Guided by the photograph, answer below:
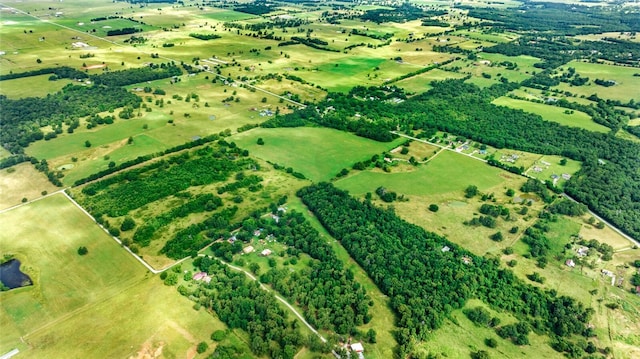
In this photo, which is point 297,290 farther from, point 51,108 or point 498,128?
point 51,108

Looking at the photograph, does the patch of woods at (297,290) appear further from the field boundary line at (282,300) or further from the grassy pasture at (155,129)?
the grassy pasture at (155,129)

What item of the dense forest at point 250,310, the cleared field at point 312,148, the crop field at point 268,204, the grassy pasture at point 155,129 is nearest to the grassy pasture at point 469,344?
the crop field at point 268,204

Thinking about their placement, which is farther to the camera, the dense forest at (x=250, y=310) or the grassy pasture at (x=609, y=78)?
the grassy pasture at (x=609, y=78)

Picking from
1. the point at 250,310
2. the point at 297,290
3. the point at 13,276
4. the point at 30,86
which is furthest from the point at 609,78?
the point at 30,86

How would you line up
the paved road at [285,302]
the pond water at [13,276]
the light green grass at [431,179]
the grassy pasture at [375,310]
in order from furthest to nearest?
1. the light green grass at [431,179]
2. the pond water at [13,276]
3. the paved road at [285,302]
4. the grassy pasture at [375,310]

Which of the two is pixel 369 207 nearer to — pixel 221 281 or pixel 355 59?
pixel 221 281

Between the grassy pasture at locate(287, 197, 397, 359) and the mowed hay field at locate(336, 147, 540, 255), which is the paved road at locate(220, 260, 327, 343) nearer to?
the grassy pasture at locate(287, 197, 397, 359)

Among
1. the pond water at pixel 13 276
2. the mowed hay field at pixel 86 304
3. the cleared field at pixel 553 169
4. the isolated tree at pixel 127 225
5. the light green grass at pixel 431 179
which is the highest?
the cleared field at pixel 553 169
